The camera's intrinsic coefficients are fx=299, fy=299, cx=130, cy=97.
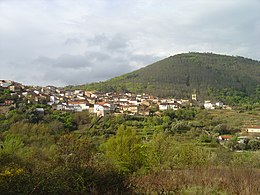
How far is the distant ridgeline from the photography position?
262 ft

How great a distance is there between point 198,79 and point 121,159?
73.8m

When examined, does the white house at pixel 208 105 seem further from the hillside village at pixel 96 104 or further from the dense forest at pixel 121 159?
the dense forest at pixel 121 159

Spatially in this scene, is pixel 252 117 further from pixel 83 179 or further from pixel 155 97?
pixel 83 179

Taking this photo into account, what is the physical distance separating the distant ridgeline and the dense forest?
97.9ft

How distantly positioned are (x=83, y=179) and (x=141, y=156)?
11.9 meters

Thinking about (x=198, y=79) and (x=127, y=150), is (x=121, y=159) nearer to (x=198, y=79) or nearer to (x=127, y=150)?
(x=127, y=150)

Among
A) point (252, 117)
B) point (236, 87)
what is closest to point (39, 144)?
point (252, 117)

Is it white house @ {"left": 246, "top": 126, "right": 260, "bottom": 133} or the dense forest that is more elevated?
the dense forest

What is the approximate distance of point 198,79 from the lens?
8731 cm

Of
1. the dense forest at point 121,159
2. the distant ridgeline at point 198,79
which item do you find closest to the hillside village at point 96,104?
the distant ridgeline at point 198,79

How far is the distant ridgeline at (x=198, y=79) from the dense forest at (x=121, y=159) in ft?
97.9

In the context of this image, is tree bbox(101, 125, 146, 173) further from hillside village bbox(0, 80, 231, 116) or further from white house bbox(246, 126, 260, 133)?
hillside village bbox(0, 80, 231, 116)

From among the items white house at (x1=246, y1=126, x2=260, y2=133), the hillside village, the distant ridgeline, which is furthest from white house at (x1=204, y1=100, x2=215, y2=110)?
white house at (x1=246, y1=126, x2=260, y2=133)

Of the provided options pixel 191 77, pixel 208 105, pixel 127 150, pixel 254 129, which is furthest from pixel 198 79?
pixel 127 150
